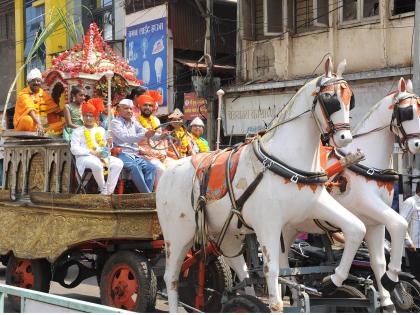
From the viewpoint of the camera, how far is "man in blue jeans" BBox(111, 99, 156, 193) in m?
7.25

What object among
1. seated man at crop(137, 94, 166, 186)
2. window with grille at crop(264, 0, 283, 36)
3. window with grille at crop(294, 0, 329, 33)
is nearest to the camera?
seated man at crop(137, 94, 166, 186)

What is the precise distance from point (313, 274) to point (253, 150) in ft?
4.27

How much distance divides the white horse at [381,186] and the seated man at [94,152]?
2.02 metres

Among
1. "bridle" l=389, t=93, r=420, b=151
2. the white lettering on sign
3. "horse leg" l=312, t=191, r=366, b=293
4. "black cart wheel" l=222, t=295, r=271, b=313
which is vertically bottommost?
"black cart wheel" l=222, t=295, r=271, b=313

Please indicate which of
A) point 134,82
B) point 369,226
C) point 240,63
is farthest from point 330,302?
point 240,63

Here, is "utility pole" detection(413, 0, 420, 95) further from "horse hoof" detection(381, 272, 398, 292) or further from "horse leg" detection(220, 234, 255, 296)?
"horse hoof" detection(381, 272, 398, 292)

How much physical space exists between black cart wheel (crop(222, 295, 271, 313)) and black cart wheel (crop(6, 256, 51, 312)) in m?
2.80

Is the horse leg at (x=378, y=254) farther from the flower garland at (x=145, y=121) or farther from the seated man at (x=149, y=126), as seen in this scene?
the flower garland at (x=145, y=121)

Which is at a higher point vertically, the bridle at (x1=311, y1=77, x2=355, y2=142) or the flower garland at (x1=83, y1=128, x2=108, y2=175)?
the bridle at (x1=311, y1=77, x2=355, y2=142)

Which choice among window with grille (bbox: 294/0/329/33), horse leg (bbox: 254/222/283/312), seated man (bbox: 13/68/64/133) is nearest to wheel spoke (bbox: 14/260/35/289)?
seated man (bbox: 13/68/64/133)

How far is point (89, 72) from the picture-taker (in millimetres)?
8773

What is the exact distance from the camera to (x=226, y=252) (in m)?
6.24

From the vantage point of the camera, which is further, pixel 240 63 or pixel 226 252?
pixel 240 63

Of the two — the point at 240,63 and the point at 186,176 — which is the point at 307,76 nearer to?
the point at 240,63
